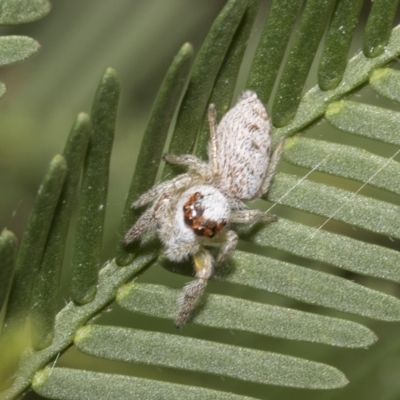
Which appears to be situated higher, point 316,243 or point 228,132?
point 228,132

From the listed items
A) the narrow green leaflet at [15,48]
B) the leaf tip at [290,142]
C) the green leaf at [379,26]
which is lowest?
the leaf tip at [290,142]

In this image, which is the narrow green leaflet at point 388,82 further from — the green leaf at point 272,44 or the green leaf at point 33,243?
the green leaf at point 33,243

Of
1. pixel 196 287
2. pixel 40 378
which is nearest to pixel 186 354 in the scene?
pixel 196 287

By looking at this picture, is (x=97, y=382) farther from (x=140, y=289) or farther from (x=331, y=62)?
(x=331, y=62)

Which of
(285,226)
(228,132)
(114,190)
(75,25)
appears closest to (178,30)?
(75,25)

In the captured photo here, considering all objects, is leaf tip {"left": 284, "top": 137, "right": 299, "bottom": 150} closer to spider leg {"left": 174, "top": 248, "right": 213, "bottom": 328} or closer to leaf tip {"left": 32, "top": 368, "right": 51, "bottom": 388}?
spider leg {"left": 174, "top": 248, "right": 213, "bottom": 328}

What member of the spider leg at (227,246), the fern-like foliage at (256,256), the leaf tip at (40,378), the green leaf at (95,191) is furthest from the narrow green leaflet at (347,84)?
the leaf tip at (40,378)
